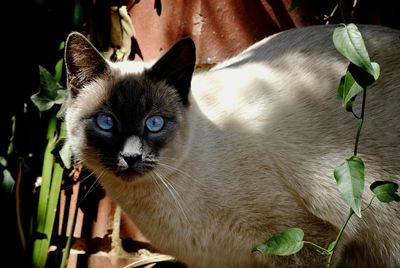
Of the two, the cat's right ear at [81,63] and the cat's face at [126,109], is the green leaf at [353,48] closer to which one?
the cat's face at [126,109]

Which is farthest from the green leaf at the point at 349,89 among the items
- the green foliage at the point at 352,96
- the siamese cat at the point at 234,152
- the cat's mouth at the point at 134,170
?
the cat's mouth at the point at 134,170

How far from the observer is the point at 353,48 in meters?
1.58

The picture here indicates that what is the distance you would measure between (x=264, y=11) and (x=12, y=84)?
1154 mm

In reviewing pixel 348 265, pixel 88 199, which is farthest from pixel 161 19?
pixel 348 265

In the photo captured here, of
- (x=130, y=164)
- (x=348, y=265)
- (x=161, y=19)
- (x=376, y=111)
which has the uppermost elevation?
(x=161, y=19)

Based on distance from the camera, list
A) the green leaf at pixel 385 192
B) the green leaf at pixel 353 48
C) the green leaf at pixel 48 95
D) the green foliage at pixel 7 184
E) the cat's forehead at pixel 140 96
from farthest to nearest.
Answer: the green foliage at pixel 7 184, the green leaf at pixel 48 95, the cat's forehead at pixel 140 96, the green leaf at pixel 385 192, the green leaf at pixel 353 48

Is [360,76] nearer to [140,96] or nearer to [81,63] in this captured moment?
[140,96]

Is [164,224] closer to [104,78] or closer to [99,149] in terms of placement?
[99,149]

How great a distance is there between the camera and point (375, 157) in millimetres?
2109

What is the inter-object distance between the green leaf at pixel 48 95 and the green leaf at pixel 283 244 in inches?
45.1

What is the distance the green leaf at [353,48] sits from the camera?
1.57 metres

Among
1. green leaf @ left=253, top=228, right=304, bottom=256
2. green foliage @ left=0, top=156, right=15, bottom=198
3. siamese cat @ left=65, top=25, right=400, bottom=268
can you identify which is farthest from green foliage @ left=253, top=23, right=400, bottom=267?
green foliage @ left=0, top=156, right=15, bottom=198

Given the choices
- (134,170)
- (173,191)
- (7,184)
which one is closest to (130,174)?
(134,170)

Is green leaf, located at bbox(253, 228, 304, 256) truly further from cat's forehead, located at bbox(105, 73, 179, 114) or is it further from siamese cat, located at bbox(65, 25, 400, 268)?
cat's forehead, located at bbox(105, 73, 179, 114)
